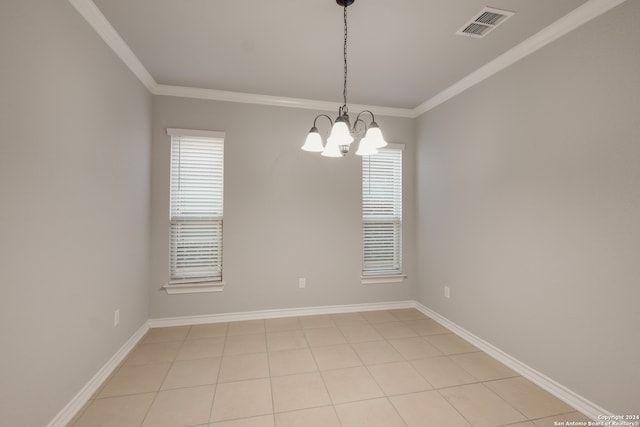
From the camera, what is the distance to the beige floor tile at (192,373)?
224 cm

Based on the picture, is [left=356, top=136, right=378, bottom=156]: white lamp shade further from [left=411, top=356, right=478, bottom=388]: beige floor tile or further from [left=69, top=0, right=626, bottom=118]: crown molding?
[left=411, top=356, right=478, bottom=388]: beige floor tile

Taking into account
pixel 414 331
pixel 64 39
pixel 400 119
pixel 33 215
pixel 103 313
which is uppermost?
pixel 400 119

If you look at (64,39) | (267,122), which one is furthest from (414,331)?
→ (64,39)

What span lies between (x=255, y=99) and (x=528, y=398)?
3.93 m

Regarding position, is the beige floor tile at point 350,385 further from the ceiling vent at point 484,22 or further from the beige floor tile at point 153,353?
the ceiling vent at point 484,22

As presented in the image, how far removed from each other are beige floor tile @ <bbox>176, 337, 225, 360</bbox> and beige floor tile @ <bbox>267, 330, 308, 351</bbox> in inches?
19.6

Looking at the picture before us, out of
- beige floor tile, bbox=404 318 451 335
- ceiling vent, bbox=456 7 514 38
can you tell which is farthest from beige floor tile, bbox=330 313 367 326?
ceiling vent, bbox=456 7 514 38

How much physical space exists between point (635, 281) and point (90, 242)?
144 inches

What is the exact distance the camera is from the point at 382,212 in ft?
13.1

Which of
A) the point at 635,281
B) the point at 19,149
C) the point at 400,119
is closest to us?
the point at 19,149

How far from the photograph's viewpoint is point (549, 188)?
220 cm

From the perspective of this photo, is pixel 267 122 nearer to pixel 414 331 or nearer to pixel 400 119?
pixel 400 119

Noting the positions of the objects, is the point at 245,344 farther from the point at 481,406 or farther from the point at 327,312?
the point at 481,406

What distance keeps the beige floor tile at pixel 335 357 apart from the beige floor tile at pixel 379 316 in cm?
80
